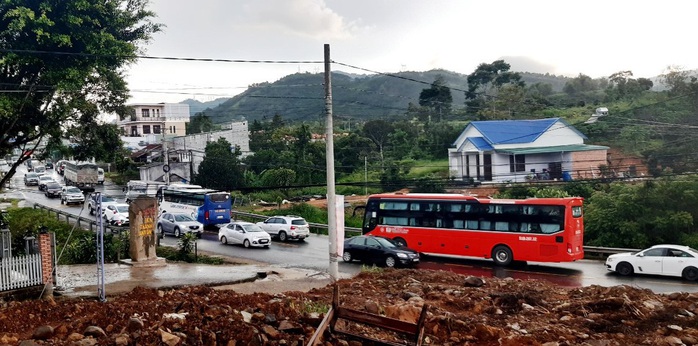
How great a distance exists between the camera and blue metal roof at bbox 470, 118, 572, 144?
48625 millimetres

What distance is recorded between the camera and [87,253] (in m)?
26.5

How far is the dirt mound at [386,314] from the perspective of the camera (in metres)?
9.55

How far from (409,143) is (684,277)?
4345cm

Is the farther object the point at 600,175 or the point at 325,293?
the point at 600,175

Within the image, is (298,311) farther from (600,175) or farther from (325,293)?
(600,175)

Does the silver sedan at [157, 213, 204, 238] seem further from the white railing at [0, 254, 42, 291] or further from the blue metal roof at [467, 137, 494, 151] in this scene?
the blue metal roof at [467, 137, 494, 151]

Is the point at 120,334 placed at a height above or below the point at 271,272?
above

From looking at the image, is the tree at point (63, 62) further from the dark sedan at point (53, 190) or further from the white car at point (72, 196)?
the dark sedan at point (53, 190)

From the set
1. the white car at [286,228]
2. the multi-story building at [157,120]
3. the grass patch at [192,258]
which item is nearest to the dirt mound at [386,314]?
the grass patch at [192,258]

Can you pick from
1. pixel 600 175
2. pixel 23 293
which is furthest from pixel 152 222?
pixel 600 175

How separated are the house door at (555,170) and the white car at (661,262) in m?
23.7

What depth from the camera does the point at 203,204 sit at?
40250 millimetres

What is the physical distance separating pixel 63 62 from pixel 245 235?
13387mm

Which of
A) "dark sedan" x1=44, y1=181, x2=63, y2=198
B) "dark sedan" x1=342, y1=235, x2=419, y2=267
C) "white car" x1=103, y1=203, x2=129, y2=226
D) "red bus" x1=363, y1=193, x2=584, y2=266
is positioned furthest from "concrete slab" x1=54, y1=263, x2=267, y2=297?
"dark sedan" x1=44, y1=181, x2=63, y2=198
